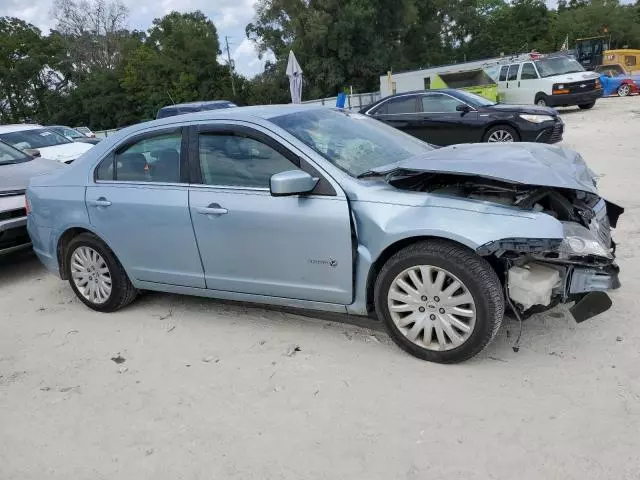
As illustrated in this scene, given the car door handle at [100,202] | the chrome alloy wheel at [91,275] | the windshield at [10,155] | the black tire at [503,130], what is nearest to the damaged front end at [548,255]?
the car door handle at [100,202]

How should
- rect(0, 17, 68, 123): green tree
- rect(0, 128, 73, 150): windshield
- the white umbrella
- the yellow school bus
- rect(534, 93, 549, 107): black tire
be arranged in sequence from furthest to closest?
1. rect(0, 17, 68, 123): green tree
2. the yellow school bus
3. rect(534, 93, 549, 107): black tire
4. the white umbrella
5. rect(0, 128, 73, 150): windshield

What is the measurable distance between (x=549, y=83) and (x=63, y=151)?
14809 millimetres

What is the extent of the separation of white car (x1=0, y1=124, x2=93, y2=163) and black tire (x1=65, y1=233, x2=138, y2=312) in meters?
6.83

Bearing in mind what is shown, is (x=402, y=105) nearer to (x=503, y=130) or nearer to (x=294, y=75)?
(x=503, y=130)

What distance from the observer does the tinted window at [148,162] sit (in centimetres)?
418

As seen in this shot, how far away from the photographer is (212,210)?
3893 millimetres

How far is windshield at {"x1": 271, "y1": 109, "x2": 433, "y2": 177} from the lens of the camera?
3770 mm

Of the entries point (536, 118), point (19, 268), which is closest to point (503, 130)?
point (536, 118)

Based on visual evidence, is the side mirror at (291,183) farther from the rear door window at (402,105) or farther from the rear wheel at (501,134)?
the rear door window at (402,105)

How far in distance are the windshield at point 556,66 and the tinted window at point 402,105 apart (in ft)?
30.0

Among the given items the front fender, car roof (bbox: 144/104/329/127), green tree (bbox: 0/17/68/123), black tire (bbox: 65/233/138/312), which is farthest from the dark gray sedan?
green tree (bbox: 0/17/68/123)

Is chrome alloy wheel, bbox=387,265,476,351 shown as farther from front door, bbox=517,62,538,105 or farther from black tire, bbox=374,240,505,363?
front door, bbox=517,62,538,105

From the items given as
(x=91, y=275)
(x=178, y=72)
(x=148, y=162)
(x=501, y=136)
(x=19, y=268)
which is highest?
(x=178, y=72)

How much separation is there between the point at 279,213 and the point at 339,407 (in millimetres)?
1274
